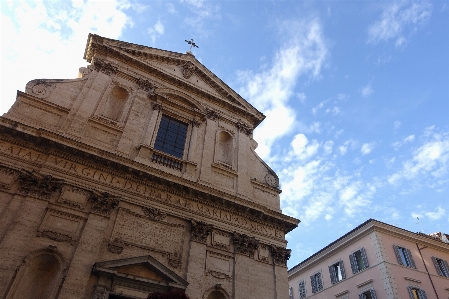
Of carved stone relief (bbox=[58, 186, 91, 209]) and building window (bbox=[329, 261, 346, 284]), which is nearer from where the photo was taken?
carved stone relief (bbox=[58, 186, 91, 209])

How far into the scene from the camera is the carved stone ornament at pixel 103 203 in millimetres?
10820

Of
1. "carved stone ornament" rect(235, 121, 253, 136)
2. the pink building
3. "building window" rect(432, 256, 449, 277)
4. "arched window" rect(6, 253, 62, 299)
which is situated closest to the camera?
"arched window" rect(6, 253, 62, 299)

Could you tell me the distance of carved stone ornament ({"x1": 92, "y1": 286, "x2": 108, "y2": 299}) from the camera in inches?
370

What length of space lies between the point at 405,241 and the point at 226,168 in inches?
581

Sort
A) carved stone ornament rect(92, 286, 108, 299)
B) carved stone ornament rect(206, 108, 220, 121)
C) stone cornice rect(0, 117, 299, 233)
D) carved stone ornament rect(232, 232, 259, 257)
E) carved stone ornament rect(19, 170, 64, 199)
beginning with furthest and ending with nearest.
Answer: carved stone ornament rect(206, 108, 220, 121) → carved stone ornament rect(232, 232, 259, 257) → stone cornice rect(0, 117, 299, 233) → carved stone ornament rect(19, 170, 64, 199) → carved stone ornament rect(92, 286, 108, 299)

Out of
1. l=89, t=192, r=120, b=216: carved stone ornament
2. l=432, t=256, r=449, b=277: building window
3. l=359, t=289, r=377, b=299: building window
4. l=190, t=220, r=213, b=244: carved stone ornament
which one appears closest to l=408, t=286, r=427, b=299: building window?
l=359, t=289, r=377, b=299: building window

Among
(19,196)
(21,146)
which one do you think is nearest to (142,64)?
(21,146)

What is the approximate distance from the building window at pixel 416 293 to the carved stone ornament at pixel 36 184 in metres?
19.3

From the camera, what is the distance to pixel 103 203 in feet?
35.9

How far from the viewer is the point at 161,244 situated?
11281 mm

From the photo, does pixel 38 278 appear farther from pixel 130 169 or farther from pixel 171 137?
pixel 171 137

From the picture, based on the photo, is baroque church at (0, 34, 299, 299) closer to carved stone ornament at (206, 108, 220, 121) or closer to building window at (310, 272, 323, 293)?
carved stone ornament at (206, 108, 220, 121)

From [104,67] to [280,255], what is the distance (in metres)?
10.4

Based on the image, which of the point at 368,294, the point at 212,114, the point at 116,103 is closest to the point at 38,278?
the point at 116,103
